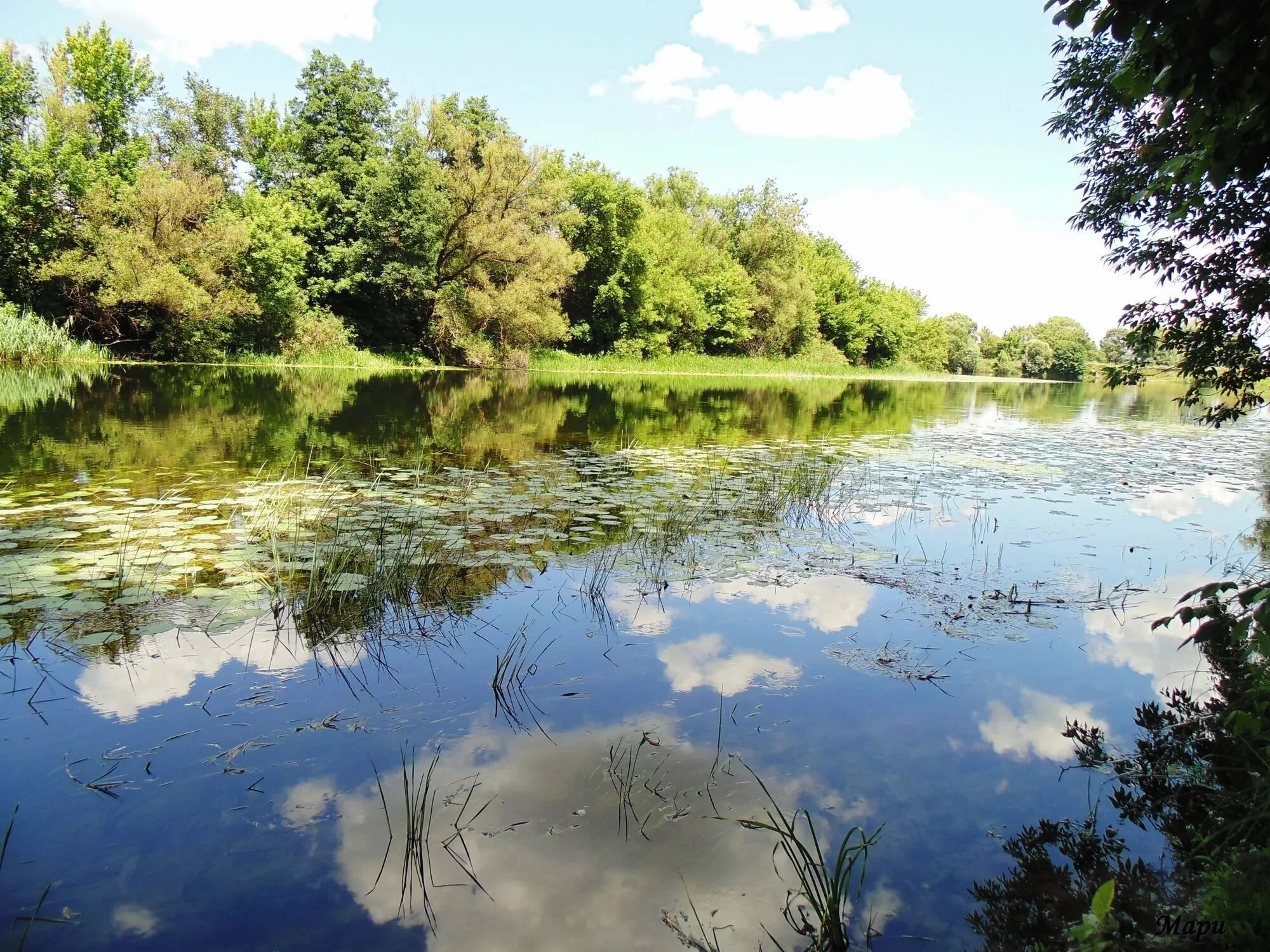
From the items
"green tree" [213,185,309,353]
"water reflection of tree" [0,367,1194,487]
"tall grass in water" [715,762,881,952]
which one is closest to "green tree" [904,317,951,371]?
"water reflection of tree" [0,367,1194,487]

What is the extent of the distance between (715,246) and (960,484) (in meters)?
55.7

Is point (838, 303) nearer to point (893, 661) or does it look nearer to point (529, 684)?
point (893, 661)

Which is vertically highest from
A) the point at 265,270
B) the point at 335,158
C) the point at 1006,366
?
the point at 335,158

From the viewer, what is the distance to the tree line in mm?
31125

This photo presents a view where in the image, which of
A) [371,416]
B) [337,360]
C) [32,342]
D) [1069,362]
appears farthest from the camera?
[1069,362]

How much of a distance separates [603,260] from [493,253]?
11.9 m

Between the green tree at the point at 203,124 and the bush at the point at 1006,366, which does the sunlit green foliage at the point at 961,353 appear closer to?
the bush at the point at 1006,366

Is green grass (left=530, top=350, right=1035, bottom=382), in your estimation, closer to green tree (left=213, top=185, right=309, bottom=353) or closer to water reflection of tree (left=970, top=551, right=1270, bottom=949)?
green tree (left=213, top=185, right=309, bottom=353)

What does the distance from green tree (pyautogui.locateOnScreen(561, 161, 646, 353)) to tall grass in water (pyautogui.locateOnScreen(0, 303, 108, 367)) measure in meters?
27.7

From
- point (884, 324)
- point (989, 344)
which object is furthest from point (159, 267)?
point (989, 344)

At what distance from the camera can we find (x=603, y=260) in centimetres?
5109

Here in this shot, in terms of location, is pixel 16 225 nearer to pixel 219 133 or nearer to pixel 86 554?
pixel 219 133

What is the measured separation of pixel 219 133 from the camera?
43.8 metres

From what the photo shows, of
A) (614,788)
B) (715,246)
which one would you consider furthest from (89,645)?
(715,246)
